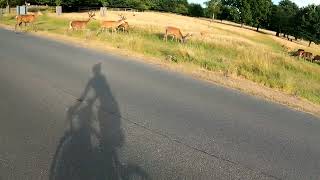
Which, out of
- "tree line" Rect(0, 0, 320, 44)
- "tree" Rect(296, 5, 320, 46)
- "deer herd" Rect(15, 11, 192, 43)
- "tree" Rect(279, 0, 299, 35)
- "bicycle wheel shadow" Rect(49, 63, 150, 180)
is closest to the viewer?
"bicycle wheel shadow" Rect(49, 63, 150, 180)

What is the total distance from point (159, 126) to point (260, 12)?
9984 cm

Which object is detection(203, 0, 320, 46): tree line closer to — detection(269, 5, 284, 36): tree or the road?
detection(269, 5, 284, 36): tree

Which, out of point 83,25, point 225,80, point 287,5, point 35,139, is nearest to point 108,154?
point 35,139

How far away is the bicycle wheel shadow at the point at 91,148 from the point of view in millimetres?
5523

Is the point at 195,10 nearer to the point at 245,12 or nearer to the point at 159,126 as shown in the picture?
the point at 245,12

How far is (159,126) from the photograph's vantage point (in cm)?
788

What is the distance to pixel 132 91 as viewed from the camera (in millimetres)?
10844

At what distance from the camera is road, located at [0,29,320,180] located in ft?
19.8

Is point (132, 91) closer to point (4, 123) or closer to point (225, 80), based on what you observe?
point (4, 123)

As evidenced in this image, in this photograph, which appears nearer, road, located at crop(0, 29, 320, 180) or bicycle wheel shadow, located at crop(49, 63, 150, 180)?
bicycle wheel shadow, located at crop(49, 63, 150, 180)

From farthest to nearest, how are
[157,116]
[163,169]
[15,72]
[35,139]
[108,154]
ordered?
[15,72], [157,116], [35,139], [108,154], [163,169]

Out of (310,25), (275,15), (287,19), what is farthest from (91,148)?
(275,15)

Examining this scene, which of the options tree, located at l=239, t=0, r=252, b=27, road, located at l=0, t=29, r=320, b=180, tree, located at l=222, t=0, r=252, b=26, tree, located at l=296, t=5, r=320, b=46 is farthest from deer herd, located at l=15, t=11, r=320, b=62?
tree, located at l=222, t=0, r=252, b=26

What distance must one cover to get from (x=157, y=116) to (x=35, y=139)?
8.71 ft
